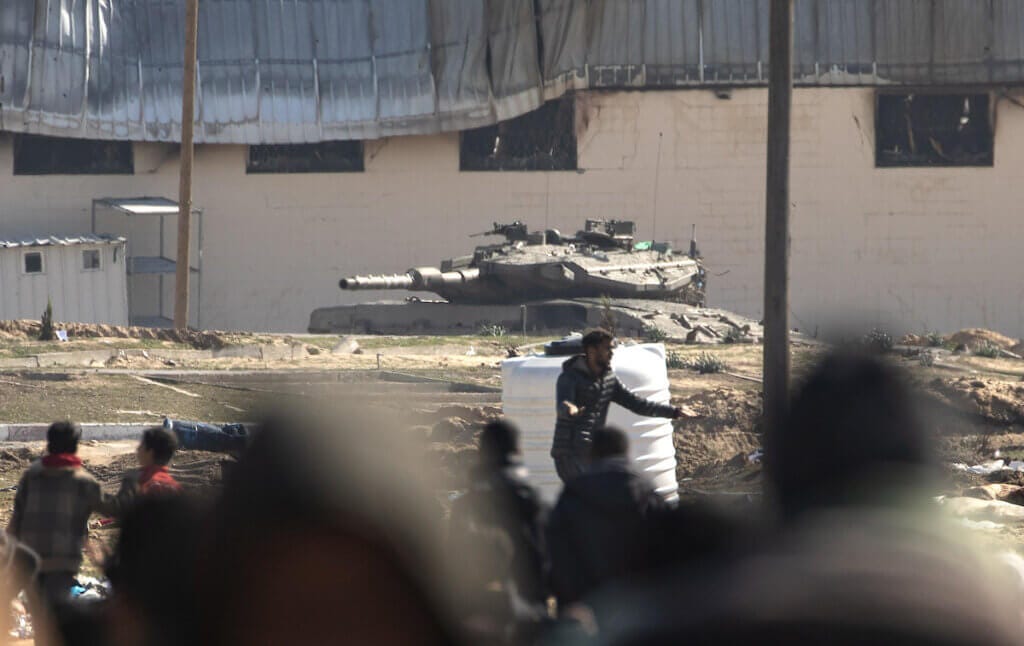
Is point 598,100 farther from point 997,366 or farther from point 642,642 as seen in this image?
point 642,642

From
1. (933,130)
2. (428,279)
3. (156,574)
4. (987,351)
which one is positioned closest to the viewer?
(156,574)

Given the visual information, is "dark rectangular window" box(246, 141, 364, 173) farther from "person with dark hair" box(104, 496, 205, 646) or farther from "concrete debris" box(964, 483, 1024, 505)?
"person with dark hair" box(104, 496, 205, 646)

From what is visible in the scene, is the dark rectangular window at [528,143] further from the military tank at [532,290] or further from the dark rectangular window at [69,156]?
the dark rectangular window at [69,156]

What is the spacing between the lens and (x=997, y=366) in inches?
846

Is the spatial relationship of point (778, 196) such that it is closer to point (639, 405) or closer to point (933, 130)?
point (639, 405)

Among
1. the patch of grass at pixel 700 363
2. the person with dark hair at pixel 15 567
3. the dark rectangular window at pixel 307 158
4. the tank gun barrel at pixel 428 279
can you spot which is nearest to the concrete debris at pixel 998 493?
the person with dark hair at pixel 15 567

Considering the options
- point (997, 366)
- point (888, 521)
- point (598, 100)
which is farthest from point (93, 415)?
point (598, 100)

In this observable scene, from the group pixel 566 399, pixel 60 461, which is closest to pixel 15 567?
pixel 60 461

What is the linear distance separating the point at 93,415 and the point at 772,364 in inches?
290

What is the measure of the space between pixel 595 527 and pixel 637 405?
3756 millimetres

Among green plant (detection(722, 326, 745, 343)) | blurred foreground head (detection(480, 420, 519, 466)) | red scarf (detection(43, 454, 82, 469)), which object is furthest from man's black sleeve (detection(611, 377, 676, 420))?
green plant (detection(722, 326, 745, 343))

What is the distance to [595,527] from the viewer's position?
5.66 meters

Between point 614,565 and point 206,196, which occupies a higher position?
point 206,196

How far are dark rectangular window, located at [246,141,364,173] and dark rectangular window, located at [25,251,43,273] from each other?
4252 millimetres
